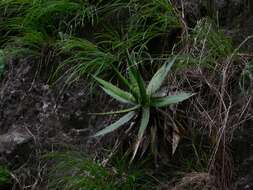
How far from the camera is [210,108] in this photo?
2.58 m

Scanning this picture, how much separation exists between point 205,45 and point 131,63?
1.26ft

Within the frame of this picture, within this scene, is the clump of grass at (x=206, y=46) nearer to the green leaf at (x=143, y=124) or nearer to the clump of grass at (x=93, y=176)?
the green leaf at (x=143, y=124)

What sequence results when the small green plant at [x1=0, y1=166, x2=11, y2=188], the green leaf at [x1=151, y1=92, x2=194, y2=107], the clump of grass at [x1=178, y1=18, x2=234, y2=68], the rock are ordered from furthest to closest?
1. the rock
2. the small green plant at [x1=0, y1=166, x2=11, y2=188]
3. the clump of grass at [x1=178, y1=18, x2=234, y2=68]
4. the green leaf at [x1=151, y1=92, x2=194, y2=107]

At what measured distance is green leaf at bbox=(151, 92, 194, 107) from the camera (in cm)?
247

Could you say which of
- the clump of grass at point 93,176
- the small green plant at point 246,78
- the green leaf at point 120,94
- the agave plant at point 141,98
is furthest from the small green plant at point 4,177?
the small green plant at point 246,78

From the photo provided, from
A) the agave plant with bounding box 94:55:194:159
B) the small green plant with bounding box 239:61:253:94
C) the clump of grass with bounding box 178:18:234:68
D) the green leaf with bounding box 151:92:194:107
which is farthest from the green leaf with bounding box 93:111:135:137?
the small green plant with bounding box 239:61:253:94

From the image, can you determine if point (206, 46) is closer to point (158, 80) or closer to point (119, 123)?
point (158, 80)

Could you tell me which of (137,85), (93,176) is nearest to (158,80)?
(137,85)

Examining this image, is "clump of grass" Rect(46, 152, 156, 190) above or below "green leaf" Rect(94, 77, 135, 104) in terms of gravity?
below

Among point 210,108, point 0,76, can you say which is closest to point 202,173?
point 210,108

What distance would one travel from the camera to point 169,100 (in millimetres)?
2502

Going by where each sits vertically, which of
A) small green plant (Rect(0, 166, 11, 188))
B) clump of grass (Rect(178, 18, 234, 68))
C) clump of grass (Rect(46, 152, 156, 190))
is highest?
clump of grass (Rect(178, 18, 234, 68))

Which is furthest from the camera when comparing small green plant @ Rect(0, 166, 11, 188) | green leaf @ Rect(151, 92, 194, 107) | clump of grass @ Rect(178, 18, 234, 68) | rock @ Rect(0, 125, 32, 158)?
rock @ Rect(0, 125, 32, 158)

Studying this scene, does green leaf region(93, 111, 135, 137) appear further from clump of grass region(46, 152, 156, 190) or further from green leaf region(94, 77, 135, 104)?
clump of grass region(46, 152, 156, 190)
